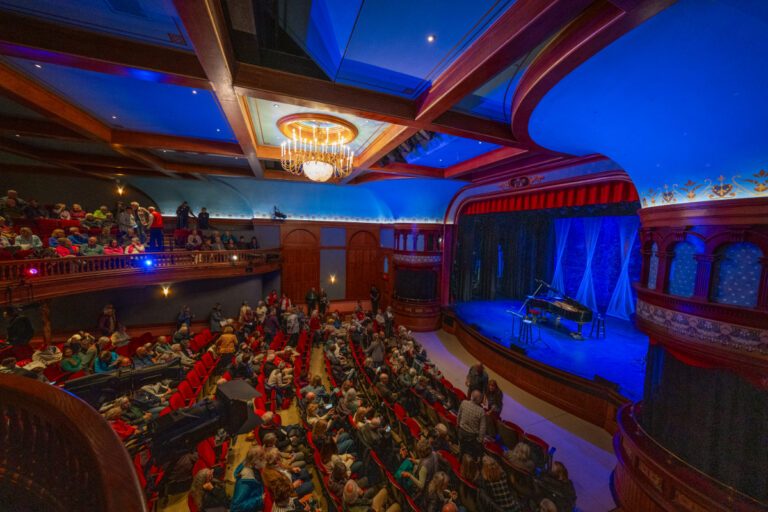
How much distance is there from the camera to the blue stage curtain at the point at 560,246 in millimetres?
11805

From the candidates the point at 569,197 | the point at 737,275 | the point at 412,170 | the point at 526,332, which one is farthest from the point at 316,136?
the point at 526,332

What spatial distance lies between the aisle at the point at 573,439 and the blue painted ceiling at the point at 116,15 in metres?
7.76

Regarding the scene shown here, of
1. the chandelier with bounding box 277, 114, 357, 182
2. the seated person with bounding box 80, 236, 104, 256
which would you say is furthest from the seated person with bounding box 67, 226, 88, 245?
the chandelier with bounding box 277, 114, 357, 182

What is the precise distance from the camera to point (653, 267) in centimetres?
394

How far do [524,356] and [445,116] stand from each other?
5.89 meters

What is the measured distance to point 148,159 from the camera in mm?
7633

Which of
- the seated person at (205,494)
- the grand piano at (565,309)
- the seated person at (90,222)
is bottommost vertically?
the seated person at (205,494)

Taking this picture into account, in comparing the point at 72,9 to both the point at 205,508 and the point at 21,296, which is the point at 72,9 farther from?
the point at 21,296

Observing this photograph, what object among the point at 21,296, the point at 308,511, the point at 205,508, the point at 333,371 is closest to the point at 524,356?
the point at 333,371

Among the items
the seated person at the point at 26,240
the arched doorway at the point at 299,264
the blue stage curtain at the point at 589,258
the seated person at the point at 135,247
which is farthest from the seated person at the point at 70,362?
the blue stage curtain at the point at 589,258

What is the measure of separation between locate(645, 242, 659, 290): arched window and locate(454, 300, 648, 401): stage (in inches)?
109

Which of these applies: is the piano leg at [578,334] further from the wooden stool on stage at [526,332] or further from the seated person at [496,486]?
the seated person at [496,486]

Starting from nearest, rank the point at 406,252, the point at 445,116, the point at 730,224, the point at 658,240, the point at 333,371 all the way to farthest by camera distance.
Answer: the point at 730,224, the point at 658,240, the point at 445,116, the point at 333,371, the point at 406,252

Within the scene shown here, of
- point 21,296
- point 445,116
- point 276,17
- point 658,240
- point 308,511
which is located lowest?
point 308,511
